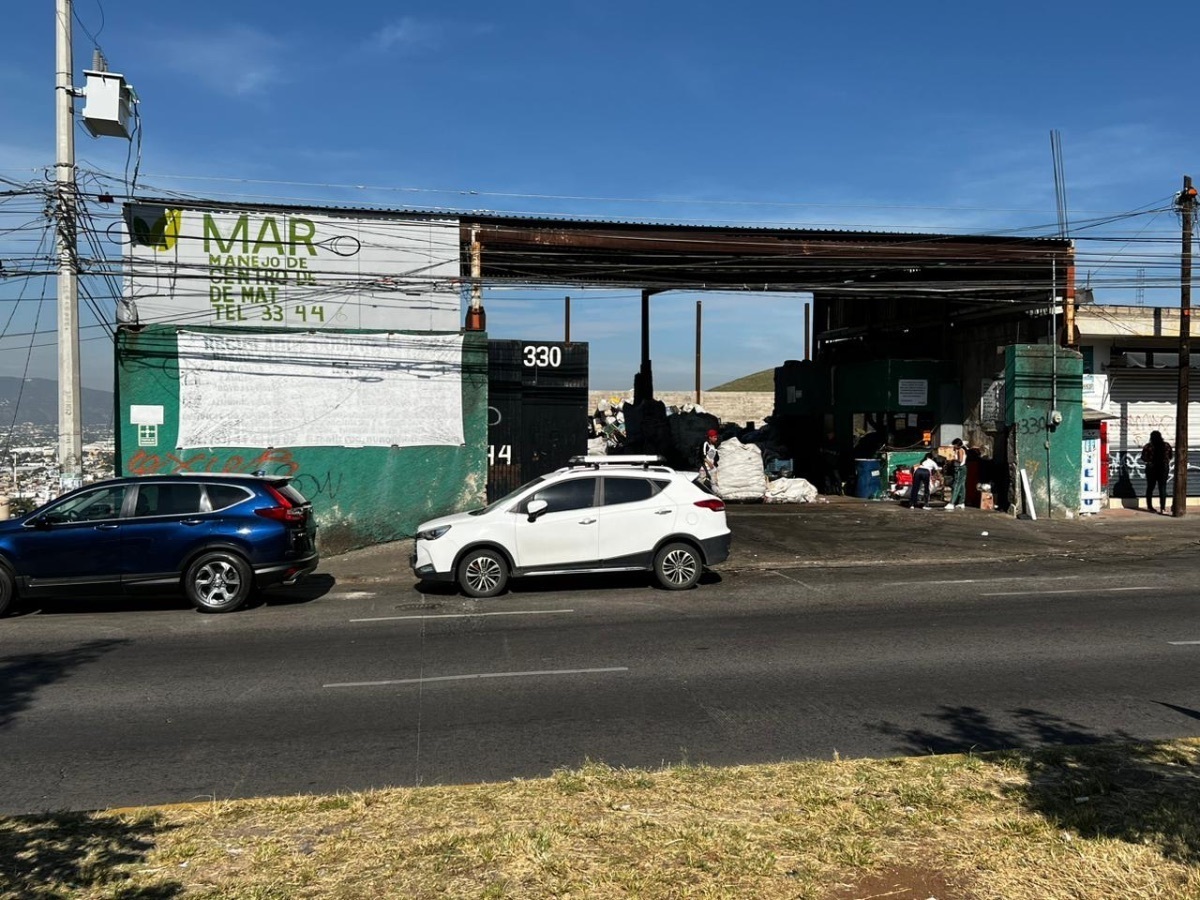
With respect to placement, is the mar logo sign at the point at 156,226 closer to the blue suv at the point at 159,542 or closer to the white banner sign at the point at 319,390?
the white banner sign at the point at 319,390

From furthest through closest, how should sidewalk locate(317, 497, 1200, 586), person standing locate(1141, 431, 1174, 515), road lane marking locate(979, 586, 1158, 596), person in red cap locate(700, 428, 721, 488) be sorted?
person in red cap locate(700, 428, 721, 488) → person standing locate(1141, 431, 1174, 515) → sidewalk locate(317, 497, 1200, 586) → road lane marking locate(979, 586, 1158, 596)

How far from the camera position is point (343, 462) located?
17.7 metres

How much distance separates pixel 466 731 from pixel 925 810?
3184mm

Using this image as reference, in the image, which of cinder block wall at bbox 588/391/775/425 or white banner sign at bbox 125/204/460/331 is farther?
cinder block wall at bbox 588/391/775/425

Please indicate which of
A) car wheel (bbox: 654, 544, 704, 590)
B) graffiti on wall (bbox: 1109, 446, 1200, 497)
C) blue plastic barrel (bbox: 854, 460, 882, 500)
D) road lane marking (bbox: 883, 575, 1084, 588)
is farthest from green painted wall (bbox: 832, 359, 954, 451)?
car wheel (bbox: 654, 544, 704, 590)

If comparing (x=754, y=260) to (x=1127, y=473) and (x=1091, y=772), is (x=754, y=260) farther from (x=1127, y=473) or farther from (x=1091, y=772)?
(x=1091, y=772)

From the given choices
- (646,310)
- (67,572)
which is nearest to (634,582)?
(67,572)

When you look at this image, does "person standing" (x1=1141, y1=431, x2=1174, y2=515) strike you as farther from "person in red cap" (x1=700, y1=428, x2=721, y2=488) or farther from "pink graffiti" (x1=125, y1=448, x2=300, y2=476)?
"pink graffiti" (x1=125, y1=448, x2=300, y2=476)

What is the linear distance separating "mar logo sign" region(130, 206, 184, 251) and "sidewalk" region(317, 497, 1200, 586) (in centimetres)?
642

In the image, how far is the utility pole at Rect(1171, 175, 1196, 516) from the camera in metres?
20.2

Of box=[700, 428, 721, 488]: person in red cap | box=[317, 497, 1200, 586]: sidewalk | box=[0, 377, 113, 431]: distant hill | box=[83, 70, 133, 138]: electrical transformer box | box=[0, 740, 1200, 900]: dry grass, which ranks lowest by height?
box=[0, 740, 1200, 900]: dry grass

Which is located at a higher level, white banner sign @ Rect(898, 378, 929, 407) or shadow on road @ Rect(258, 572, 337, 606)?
white banner sign @ Rect(898, 378, 929, 407)

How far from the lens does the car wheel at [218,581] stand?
1206cm

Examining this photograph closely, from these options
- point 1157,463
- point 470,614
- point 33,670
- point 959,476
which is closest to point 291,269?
point 470,614
